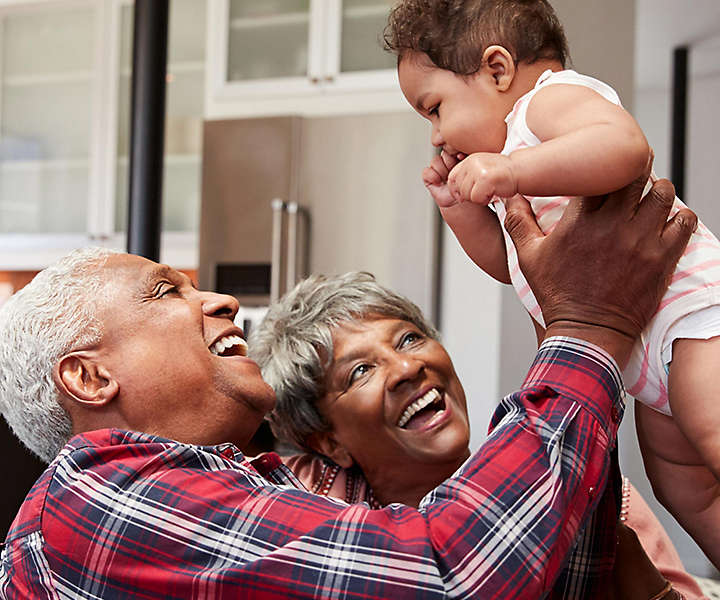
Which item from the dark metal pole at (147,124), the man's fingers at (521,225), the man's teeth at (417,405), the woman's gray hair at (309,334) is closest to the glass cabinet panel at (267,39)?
the dark metal pole at (147,124)

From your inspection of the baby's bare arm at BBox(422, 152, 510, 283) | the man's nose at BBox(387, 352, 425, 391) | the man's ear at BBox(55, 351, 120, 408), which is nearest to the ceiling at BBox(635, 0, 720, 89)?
the man's nose at BBox(387, 352, 425, 391)

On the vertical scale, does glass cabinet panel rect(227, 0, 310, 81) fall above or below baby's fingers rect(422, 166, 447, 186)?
above

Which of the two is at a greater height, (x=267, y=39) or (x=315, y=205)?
(x=267, y=39)

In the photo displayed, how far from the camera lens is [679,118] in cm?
440

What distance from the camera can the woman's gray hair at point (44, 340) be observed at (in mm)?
1231

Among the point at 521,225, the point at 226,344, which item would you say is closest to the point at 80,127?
the point at 226,344

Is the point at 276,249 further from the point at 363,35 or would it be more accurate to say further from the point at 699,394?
the point at 699,394

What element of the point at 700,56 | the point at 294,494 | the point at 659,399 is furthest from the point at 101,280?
the point at 700,56

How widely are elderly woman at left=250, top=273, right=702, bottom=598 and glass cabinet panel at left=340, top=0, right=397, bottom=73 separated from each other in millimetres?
2160

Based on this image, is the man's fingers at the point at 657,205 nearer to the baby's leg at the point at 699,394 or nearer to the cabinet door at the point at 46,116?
the baby's leg at the point at 699,394

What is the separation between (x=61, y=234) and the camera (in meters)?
4.36

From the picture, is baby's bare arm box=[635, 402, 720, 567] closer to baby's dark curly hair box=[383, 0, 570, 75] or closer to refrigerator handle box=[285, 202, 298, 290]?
baby's dark curly hair box=[383, 0, 570, 75]

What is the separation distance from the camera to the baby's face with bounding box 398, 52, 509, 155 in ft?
3.85

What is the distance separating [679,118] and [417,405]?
338 cm
